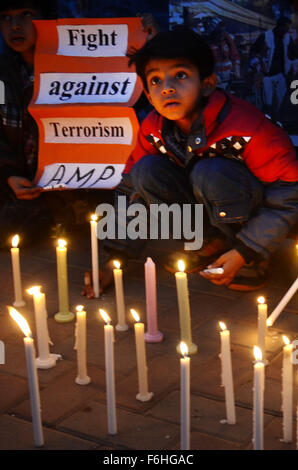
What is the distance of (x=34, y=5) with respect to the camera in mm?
4523

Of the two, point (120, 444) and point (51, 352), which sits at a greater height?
point (51, 352)

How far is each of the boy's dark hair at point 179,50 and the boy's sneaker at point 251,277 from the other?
1.00 meters

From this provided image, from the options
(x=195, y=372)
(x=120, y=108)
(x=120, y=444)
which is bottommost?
(x=120, y=444)

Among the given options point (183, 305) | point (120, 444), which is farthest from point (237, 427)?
point (183, 305)

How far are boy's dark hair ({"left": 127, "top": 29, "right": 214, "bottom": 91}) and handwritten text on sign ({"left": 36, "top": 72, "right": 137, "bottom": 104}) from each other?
2.31 feet

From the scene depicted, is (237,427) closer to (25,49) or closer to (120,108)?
(120,108)

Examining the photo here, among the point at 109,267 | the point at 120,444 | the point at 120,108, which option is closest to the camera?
the point at 120,444

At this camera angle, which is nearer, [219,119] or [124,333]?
[124,333]

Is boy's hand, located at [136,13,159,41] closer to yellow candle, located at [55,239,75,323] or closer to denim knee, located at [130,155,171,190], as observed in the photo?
denim knee, located at [130,155,171,190]

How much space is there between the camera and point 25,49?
454 cm

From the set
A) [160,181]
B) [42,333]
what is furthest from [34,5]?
[42,333]

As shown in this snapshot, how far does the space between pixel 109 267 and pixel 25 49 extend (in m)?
1.60

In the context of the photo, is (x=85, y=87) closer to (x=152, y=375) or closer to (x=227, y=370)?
(x=152, y=375)

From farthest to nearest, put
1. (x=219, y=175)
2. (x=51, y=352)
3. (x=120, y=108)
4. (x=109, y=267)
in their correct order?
(x=120, y=108), (x=109, y=267), (x=219, y=175), (x=51, y=352)
